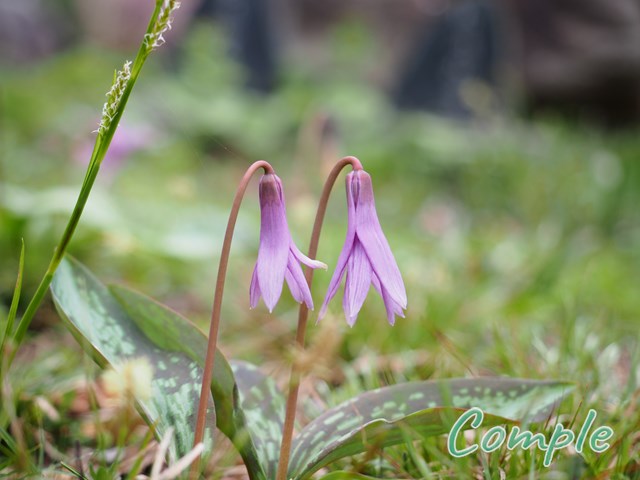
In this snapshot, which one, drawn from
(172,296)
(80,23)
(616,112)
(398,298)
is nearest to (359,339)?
(172,296)

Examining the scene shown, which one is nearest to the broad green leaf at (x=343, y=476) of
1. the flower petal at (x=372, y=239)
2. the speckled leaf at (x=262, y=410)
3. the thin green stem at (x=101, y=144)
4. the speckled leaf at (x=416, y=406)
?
the speckled leaf at (x=416, y=406)

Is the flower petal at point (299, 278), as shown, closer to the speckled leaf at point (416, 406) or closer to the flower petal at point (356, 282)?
the flower petal at point (356, 282)

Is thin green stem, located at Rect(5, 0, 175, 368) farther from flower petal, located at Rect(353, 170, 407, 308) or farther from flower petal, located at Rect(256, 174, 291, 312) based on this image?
flower petal, located at Rect(353, 170, 407, 308)

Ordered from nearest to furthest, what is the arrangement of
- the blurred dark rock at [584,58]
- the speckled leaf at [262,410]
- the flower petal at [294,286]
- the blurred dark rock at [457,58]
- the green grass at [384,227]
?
the flower petal at [294,286], the speckled leaf at [262,410], the green grass at [384,227], the blurred dark rock at [457,58], the blurred dark rock at [584,58]

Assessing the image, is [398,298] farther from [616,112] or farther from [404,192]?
[616,112]

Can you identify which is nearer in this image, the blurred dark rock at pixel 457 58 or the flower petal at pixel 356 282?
the flower petal at pixel 356 282

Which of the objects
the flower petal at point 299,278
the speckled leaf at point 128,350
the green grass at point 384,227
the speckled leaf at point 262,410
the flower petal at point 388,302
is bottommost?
the green grass at point 384,227

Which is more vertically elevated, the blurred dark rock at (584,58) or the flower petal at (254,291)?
the flower petal at (254,291)
